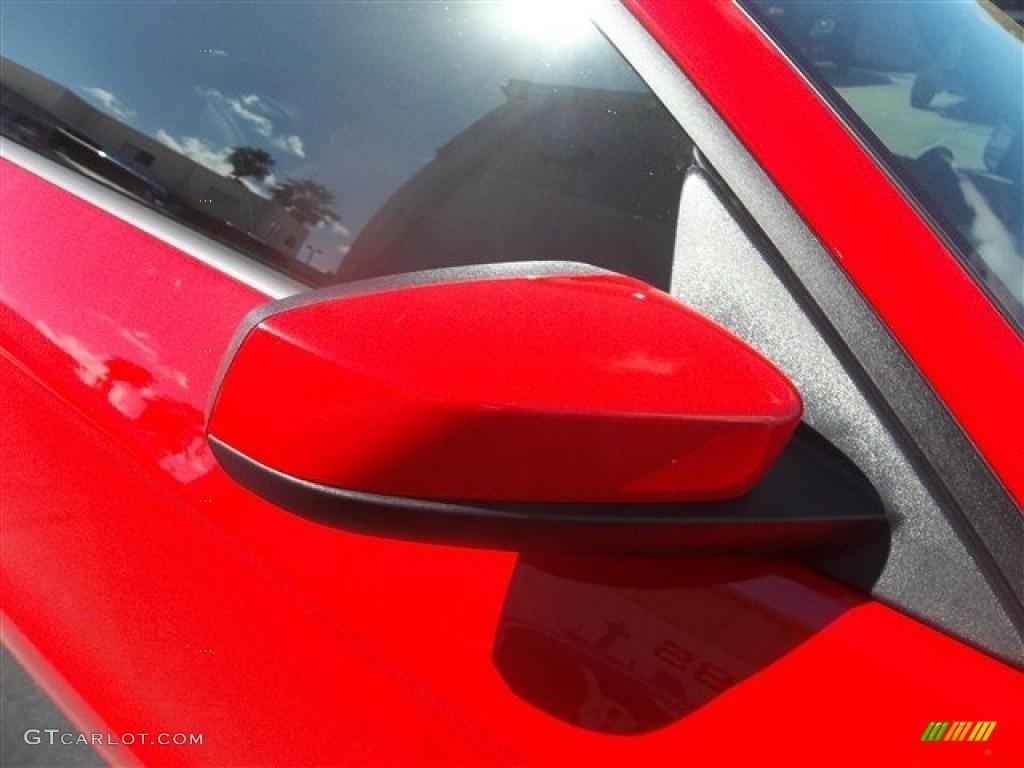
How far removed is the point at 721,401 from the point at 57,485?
3.08 feet

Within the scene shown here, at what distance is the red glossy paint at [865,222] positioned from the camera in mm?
819

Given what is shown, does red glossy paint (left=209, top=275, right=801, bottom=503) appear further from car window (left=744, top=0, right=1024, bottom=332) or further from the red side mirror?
car window (left=744, top=0, right=1024, bottom=332)

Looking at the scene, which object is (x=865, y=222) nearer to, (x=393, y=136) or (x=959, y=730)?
(x=959, y=730)

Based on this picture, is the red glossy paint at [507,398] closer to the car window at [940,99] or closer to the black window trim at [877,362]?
the black window trim at [877,362]

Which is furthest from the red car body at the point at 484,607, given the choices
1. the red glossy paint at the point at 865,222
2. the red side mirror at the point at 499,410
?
the red side mirror at the point at 499,410

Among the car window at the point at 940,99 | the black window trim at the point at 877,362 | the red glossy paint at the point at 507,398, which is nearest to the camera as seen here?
the red glossy paint at the point at 507,398

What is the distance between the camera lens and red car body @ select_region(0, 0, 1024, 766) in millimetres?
824

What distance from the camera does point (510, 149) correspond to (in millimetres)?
1055

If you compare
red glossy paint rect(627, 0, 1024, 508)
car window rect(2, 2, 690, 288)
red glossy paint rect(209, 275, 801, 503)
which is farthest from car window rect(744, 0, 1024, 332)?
red glossy paint rect(209, 275, 801, 503)

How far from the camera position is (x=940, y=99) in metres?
1.16

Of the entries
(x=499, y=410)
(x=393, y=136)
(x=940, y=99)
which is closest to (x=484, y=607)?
(x=499, y=410)

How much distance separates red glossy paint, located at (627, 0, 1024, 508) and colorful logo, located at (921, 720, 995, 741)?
20 centimetres

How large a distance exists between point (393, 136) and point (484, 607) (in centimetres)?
57

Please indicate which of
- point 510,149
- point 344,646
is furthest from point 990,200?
point 344,646
